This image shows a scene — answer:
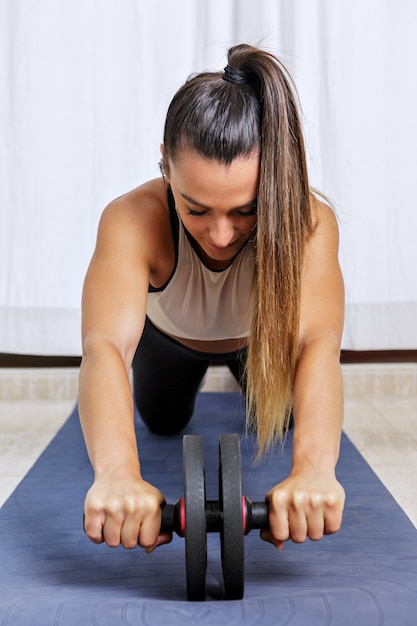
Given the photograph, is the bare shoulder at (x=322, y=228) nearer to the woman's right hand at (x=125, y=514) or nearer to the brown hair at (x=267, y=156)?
the brown hair at (x=267, y=156)

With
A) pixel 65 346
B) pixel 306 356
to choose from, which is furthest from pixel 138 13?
pixel 306 356

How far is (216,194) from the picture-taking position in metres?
1.18

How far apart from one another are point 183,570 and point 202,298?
57 cm

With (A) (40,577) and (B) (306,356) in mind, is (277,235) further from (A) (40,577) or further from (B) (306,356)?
(A) (40,577)

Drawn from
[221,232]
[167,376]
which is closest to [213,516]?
[221,232]

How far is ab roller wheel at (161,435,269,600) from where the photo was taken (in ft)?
3.41

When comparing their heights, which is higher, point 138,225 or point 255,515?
point 138,225

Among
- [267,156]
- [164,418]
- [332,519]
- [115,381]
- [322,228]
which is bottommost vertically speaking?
[164,418]

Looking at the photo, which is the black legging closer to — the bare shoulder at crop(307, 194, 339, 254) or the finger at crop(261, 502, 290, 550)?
the bare shoulder at crop(307, 194, 339, 254)

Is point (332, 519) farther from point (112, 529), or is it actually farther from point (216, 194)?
point (216, 194)

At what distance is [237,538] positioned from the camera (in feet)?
3.42

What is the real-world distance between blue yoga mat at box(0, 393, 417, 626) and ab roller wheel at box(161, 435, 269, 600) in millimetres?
58

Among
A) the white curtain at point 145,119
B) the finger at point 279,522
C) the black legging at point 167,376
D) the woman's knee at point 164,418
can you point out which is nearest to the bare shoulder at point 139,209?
the black legging at point 167,376

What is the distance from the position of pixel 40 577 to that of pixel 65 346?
1.29 metres
